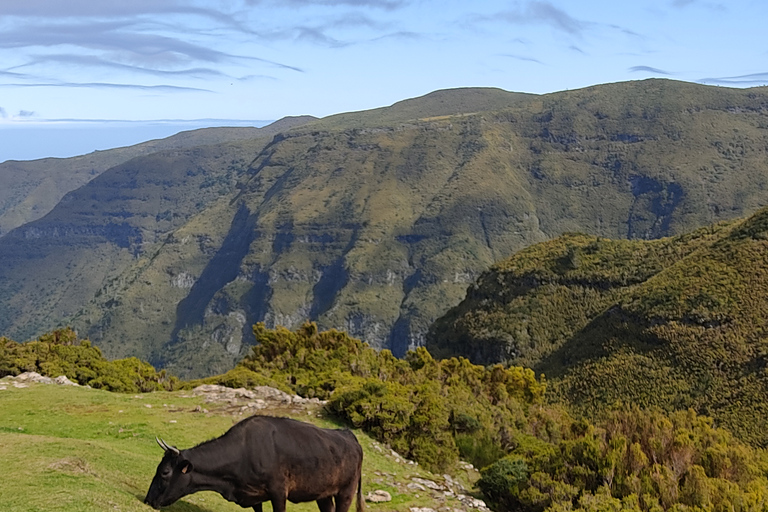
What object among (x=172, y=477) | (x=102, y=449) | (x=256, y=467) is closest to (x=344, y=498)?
(x=256, y=467)

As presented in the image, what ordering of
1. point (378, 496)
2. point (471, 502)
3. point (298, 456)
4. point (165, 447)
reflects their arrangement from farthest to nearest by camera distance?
1. point (471, 502)
2. point (378, 496)
3. point (298, 456)
4. point (165, 447)

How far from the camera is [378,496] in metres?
18.9

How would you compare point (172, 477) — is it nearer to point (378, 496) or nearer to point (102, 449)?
point (102, 449)

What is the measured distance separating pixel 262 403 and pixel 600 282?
7995 centimetres

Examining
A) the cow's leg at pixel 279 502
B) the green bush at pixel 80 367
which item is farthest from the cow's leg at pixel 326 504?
the green bush at pixel 80 367

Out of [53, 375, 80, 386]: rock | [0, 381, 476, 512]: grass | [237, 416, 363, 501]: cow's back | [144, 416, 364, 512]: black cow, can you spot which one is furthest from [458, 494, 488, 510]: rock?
[53, 375, 80, 386]: rock

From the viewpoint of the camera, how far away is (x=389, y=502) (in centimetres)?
1888

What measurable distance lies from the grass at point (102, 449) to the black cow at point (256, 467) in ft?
2.75

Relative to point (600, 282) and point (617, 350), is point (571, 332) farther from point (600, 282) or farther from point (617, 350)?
point (617, 350)

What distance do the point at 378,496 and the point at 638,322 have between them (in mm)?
63717

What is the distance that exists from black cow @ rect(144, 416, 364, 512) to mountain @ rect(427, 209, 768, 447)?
164 ft

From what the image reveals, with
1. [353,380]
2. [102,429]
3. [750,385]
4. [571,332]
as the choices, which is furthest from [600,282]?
[102,429]

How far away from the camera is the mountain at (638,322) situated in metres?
63.0

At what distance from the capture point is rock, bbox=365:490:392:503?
61.2 ft
